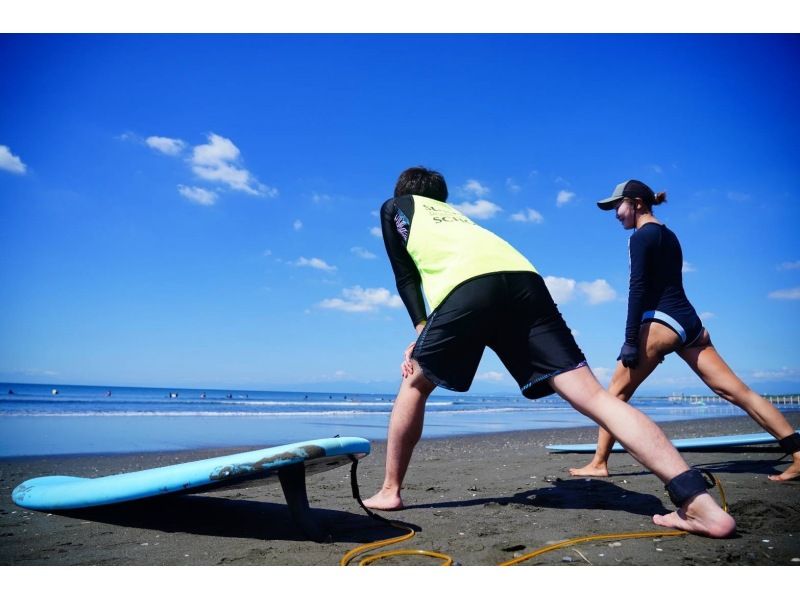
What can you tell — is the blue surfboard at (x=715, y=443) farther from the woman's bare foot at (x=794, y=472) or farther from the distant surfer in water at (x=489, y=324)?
the distant surfer in water at (x=489, y=324)

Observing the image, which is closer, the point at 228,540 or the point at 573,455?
the point at 228,540

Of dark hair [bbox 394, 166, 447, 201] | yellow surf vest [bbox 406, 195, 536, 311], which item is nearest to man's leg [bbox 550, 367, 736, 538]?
yellow surf vest [bbox 406, 195, 536, 311]

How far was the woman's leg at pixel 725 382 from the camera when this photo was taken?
3.35 metres

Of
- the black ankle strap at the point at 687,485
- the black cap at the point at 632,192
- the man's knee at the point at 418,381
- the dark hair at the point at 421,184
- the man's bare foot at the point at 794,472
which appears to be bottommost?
the man's bare foot at the point at 794,472

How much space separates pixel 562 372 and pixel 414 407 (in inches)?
31.7

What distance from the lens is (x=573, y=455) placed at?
5680mm

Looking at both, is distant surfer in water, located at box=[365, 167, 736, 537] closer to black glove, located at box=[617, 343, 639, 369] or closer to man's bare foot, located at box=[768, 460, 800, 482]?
black glove, located at box=[617, 343, 639, 369]

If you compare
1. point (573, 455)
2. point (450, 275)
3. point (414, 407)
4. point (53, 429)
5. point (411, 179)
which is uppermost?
point (411, 179)

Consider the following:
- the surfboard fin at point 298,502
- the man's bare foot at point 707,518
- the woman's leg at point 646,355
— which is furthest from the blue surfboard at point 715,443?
the surfboard fin at point 298,502

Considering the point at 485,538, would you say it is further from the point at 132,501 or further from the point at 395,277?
the point at 132,501

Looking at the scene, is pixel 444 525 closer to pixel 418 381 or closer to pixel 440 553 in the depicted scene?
pixel 440 553

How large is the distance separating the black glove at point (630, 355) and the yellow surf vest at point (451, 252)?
1.29 metres
